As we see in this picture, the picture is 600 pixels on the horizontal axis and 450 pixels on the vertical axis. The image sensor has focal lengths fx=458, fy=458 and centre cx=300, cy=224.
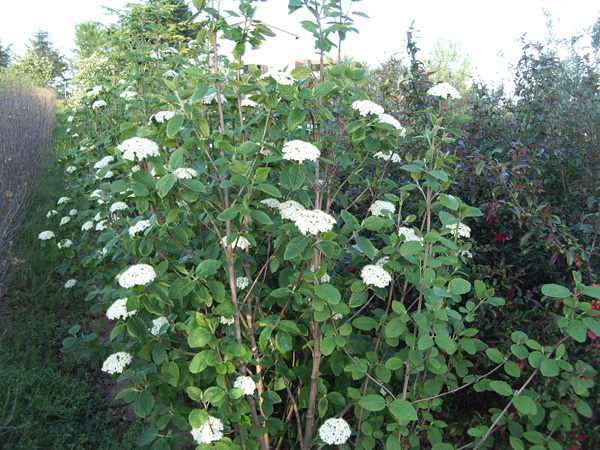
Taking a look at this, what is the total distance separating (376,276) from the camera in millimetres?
1760

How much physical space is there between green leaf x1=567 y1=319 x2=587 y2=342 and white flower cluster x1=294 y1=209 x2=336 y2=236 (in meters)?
0.88

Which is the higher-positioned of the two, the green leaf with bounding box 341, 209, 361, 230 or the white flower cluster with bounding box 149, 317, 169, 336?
the green leaf with bounding box 341, 209, 361, 230

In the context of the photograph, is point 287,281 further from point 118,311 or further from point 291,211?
point 118,311

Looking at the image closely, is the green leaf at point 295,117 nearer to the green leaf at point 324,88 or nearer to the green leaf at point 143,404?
the green leaf at point 324,88

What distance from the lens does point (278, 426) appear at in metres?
2.02

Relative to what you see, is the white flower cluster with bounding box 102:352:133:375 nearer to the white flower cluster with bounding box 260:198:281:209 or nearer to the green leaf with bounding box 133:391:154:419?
the green leaf with bounding box 133:391:154:419

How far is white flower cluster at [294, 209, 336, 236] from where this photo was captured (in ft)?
5.31

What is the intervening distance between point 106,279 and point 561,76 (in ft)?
16.1

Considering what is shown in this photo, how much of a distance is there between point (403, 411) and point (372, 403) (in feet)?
0.41

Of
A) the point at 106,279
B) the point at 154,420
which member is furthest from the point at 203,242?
the point at 106,279

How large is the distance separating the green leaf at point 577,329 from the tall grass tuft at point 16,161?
3910 mm

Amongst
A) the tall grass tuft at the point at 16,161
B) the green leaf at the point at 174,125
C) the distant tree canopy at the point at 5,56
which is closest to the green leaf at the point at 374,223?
the green leaf at the point at 174,125

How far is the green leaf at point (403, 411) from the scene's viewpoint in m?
1.67

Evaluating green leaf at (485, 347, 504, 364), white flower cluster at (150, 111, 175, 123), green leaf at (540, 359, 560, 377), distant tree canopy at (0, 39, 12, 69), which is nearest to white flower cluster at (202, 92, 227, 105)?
white flower cluster at (150, 111, 175, 123)
